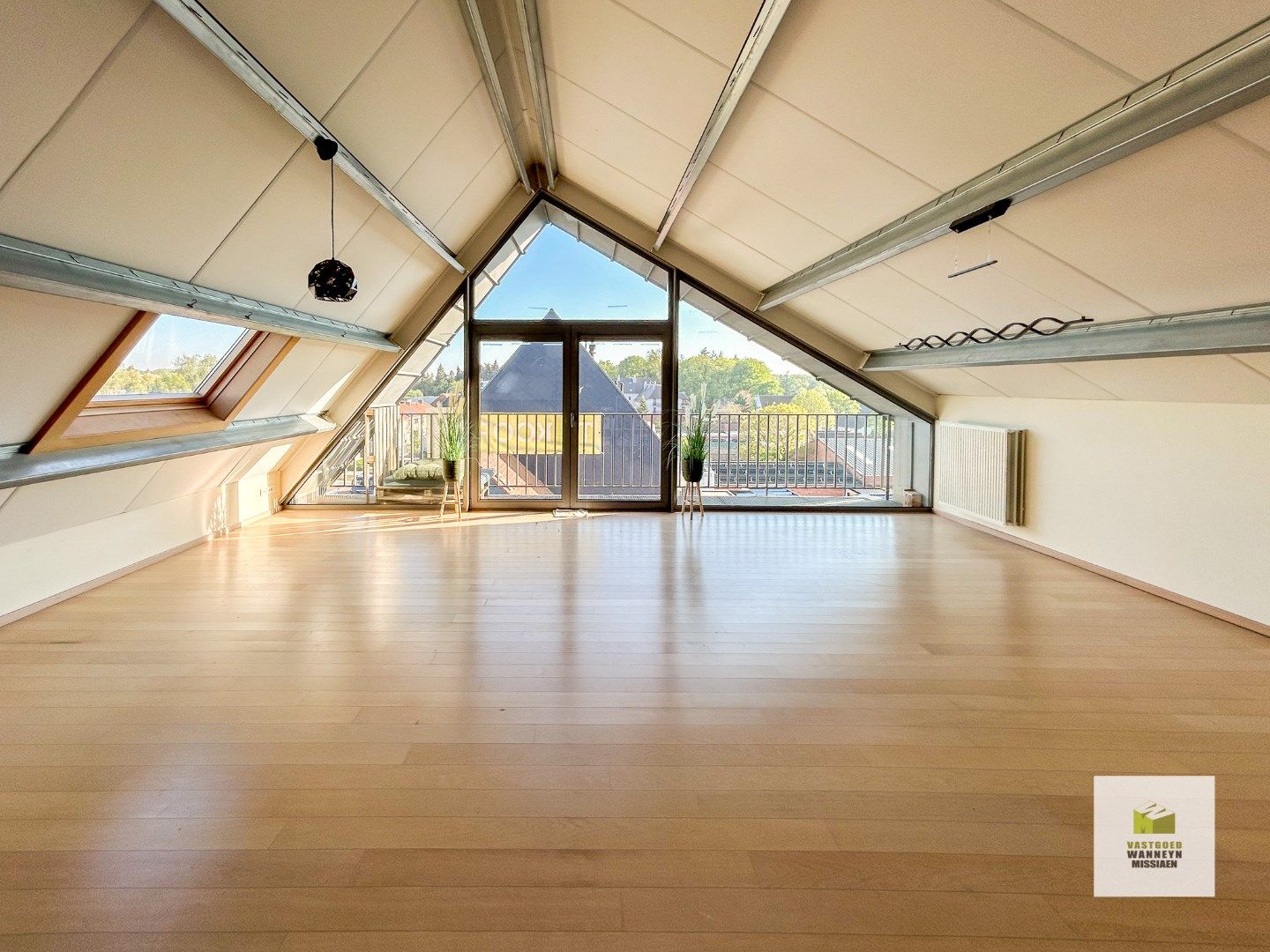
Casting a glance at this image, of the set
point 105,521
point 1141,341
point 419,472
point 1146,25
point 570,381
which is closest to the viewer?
point 1146,25

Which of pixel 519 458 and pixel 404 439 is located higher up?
pixel 404 439

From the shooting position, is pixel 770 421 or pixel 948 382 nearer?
pixel 948 382

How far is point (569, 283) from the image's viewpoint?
298 inches

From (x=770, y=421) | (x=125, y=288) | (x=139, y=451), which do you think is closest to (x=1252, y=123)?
(x=125, y=288)

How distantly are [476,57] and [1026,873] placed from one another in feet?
14.4

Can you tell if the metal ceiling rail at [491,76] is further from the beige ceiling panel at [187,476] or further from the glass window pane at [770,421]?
the beige ceiling panel at [187,476]

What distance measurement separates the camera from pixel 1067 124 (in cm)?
261

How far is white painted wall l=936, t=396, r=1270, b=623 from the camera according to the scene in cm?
380

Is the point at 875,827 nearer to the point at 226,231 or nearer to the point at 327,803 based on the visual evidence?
the point at 327,803

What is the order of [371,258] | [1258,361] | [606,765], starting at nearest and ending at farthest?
1. [606,765]
2. [1258,361]
3. [371,258]

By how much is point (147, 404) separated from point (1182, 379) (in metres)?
6.01

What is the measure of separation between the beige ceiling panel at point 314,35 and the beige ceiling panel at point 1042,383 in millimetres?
4327

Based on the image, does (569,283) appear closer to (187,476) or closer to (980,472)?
(187,476)

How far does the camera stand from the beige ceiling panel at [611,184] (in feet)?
19.1
